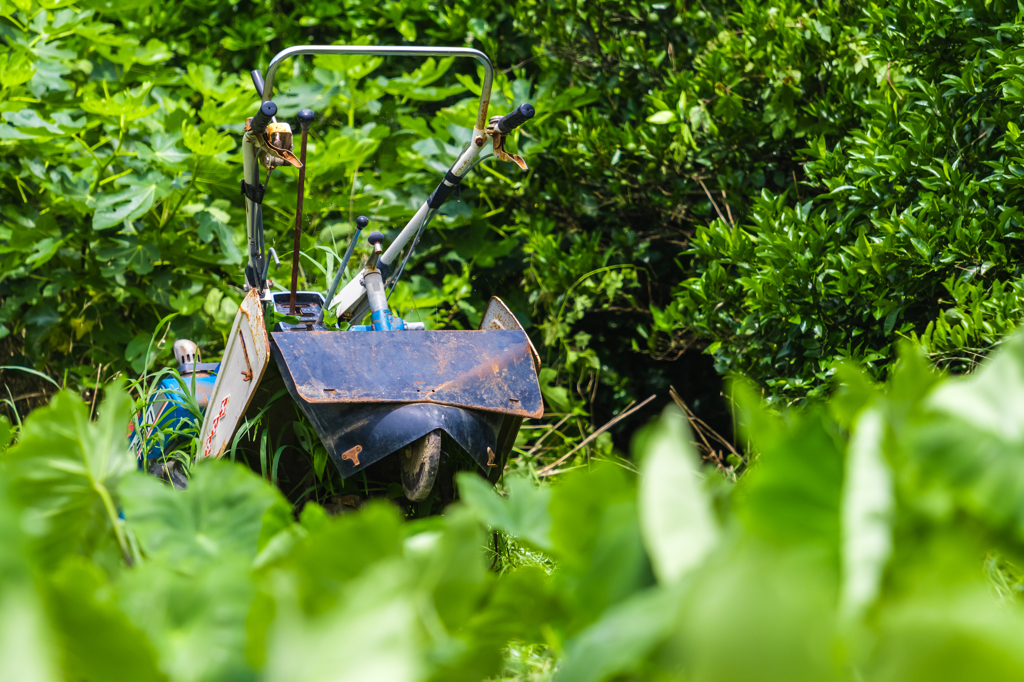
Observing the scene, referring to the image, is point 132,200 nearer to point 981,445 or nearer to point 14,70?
point 14,70

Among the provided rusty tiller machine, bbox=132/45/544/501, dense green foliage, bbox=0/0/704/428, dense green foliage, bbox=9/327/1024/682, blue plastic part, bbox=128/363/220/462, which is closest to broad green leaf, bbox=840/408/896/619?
dense green foliage, bbox=9/327/1024/682

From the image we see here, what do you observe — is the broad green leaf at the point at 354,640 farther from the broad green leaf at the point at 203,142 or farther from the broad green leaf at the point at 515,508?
the broad green leaf at the point at 203,142

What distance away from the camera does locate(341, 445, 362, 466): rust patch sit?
1.54 m

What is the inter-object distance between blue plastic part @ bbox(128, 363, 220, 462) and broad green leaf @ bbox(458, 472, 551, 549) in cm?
167

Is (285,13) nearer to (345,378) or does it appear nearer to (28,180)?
(28,180)

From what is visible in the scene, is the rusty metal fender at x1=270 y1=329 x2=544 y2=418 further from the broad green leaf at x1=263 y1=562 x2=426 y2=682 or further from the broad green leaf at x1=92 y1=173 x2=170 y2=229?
the broad green leaf at x1=92 y1=173 x2=170 y2=229

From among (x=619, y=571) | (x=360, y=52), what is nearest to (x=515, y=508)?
(x=619, y=571)

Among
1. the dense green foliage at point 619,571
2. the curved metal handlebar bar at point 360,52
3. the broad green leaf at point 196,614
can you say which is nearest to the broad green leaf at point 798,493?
the dense green foliage at point 619,571

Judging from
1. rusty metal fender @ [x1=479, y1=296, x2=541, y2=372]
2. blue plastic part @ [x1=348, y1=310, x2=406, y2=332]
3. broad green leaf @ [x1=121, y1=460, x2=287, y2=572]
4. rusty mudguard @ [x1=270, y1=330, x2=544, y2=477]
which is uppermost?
broad green leaf @ [x1=121, y1=460, x2=287, y2=572]

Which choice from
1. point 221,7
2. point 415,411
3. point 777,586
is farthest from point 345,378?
point 221,7

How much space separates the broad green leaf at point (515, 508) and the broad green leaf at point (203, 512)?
133 millimetres

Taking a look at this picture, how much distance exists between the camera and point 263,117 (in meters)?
1.78

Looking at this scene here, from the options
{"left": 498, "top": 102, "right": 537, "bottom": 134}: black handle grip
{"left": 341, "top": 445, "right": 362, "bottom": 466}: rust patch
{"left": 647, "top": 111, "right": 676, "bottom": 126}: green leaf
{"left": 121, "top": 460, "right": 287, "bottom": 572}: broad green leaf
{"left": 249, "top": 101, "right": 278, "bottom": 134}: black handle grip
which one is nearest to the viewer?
{"left": 121, "top": 460, "right": 287, "bottom": 572}: broad green leaf

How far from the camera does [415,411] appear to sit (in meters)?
1.56
